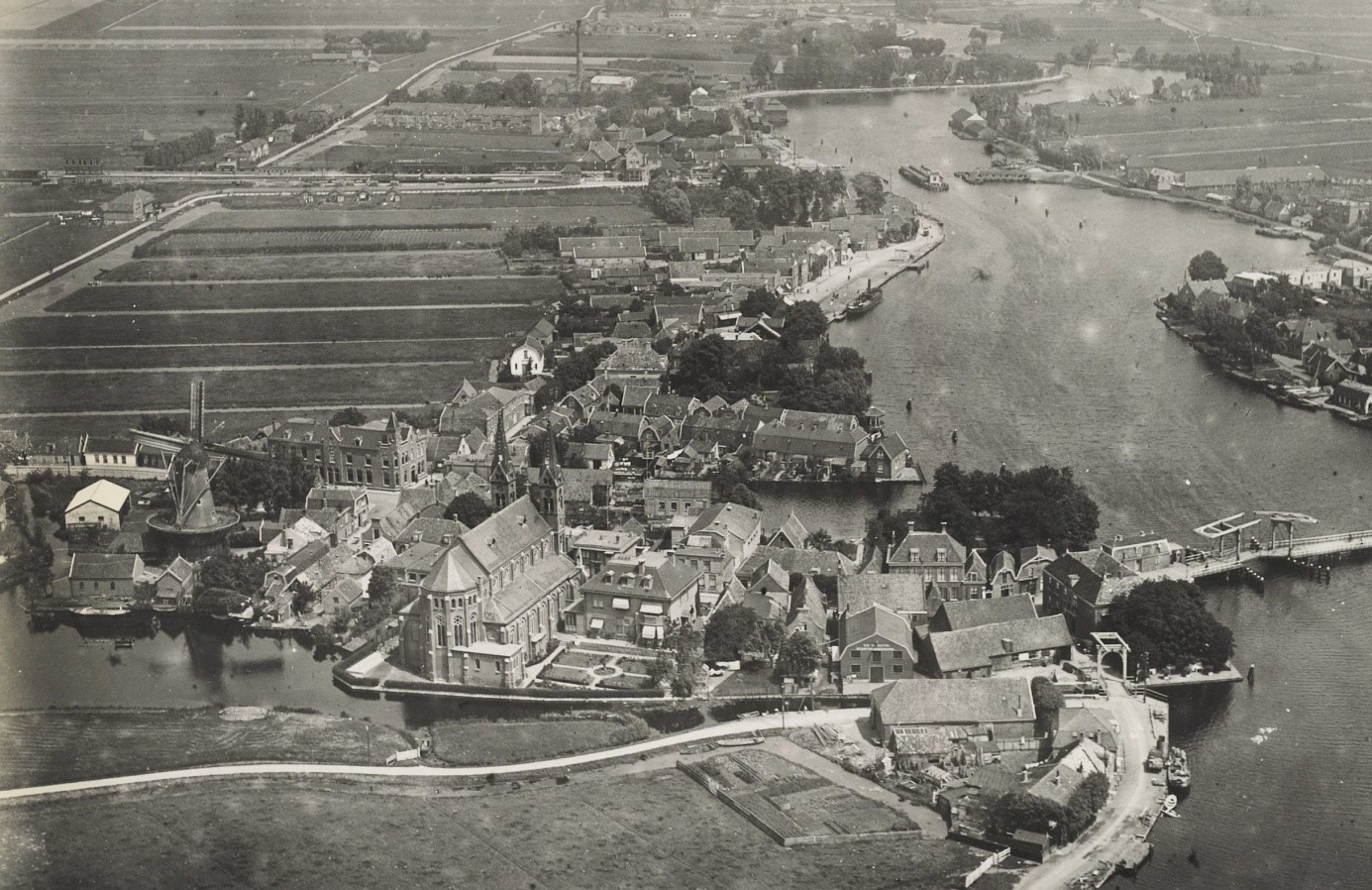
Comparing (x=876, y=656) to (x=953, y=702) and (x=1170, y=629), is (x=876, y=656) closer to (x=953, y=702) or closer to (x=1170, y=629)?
(x=953, y=702)

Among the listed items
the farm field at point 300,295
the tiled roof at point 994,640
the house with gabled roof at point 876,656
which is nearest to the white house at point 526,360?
the farm field at point 300,295

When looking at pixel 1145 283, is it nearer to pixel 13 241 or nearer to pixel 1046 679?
pixel 1046 679

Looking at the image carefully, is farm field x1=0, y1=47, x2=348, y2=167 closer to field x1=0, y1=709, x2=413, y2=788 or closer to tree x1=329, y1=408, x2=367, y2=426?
tree x1=329, y1=408, x2=367, y2=426

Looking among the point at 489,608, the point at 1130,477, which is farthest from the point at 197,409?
the point at 1130,477

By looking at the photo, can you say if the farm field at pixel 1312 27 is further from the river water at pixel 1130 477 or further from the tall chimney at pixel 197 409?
the tall chimney at pixel 197 409

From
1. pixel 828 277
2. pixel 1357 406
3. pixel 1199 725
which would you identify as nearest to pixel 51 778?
pixel 1199 725

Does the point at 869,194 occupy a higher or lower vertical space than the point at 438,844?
higher
